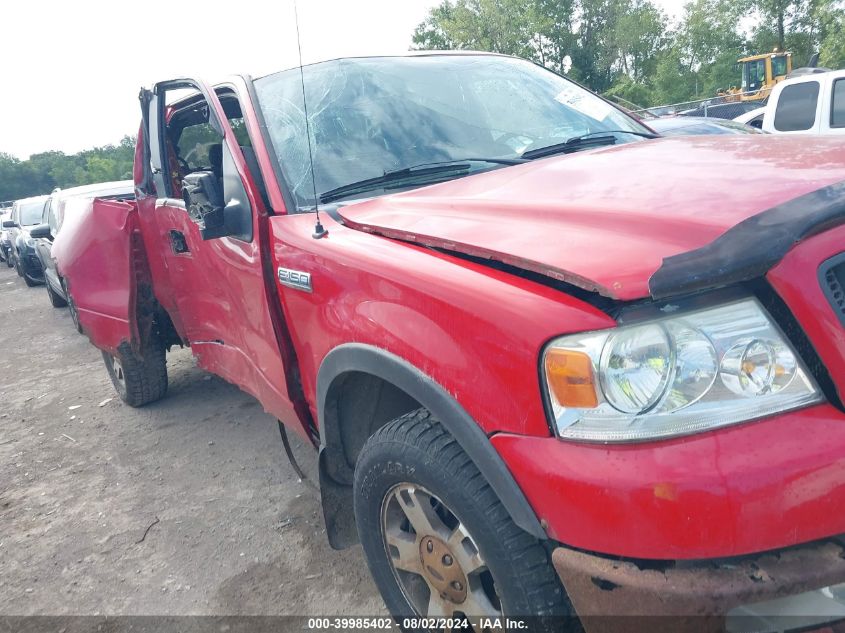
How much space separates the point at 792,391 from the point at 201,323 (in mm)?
2929

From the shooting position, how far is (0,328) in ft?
31.3

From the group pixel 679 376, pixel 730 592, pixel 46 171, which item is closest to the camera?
pixel 730 592

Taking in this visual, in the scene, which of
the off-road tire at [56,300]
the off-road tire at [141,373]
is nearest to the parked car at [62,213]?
the off-road tire at [56,300]

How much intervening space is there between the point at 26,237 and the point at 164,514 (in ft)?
41.3

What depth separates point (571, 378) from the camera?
4.64ft

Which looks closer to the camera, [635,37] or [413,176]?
[413,176]

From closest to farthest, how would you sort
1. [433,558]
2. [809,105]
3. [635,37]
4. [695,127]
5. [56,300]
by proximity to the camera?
[433,558] < [695,127] < [809,105] < [56,300] < [635,37]

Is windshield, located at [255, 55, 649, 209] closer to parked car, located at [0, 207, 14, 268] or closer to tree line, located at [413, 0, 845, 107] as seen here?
parked car, located at [0, 207, 14, 268]

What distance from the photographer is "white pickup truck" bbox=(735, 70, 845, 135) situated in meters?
7.45

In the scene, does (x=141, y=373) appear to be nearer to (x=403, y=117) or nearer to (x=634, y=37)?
(x=403, y=117)

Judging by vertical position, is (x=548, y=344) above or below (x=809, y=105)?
below

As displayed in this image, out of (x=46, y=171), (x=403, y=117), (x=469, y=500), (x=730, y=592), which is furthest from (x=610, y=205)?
(x=46, y=171)

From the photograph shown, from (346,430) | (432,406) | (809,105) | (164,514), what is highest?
(809,105)

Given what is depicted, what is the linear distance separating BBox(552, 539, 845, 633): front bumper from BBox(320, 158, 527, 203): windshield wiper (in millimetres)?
1554
